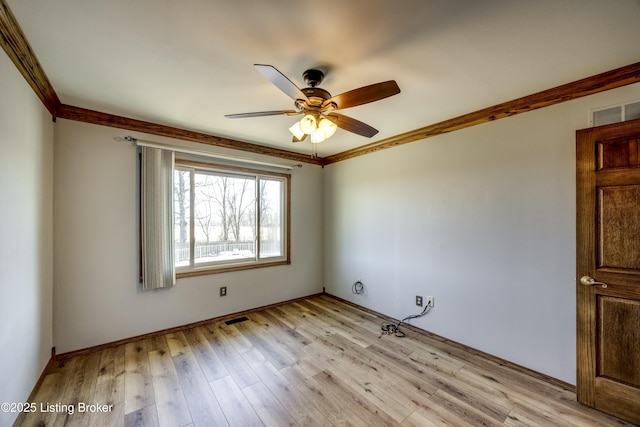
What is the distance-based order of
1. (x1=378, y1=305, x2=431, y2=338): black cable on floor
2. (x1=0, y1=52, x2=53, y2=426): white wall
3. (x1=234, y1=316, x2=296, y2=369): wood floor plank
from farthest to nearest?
(x1=378, y1=305, x2=431, y2=338): black cable on floor < (x1=234, y1=316, x2=296, y2=369): wood floor plank < (x1=0, y1=52, x2=53, y2=426): white wall

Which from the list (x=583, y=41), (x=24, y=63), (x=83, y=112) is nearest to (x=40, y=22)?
(x=24, y=63)

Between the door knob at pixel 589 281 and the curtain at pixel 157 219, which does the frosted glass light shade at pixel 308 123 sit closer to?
the curtain at pixel 157 219

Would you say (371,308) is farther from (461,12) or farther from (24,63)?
(24,63)

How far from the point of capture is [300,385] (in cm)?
207

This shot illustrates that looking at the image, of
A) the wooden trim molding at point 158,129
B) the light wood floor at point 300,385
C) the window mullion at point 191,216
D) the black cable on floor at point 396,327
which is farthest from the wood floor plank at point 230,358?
the wooden trim molding at point 158,129

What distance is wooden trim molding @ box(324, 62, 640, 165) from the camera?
182 centimetres

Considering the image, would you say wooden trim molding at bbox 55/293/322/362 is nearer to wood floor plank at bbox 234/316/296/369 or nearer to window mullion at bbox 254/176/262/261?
wood floor plank at bbox 234/316/296/369

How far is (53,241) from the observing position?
2383 millimetres

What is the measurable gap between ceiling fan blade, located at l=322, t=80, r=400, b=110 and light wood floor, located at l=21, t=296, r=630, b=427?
7.10 ft

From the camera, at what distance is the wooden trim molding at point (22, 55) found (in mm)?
1347

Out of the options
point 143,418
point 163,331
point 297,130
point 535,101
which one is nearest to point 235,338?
point 163,331

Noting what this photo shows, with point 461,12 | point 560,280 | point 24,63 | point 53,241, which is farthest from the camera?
point 53,241

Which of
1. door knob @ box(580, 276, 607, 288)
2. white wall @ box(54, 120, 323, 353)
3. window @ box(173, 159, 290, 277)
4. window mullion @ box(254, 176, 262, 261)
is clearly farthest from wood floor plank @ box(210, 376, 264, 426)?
door knob @ box(580, 276, 607, 288)

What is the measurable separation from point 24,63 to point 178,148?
4.39ft
